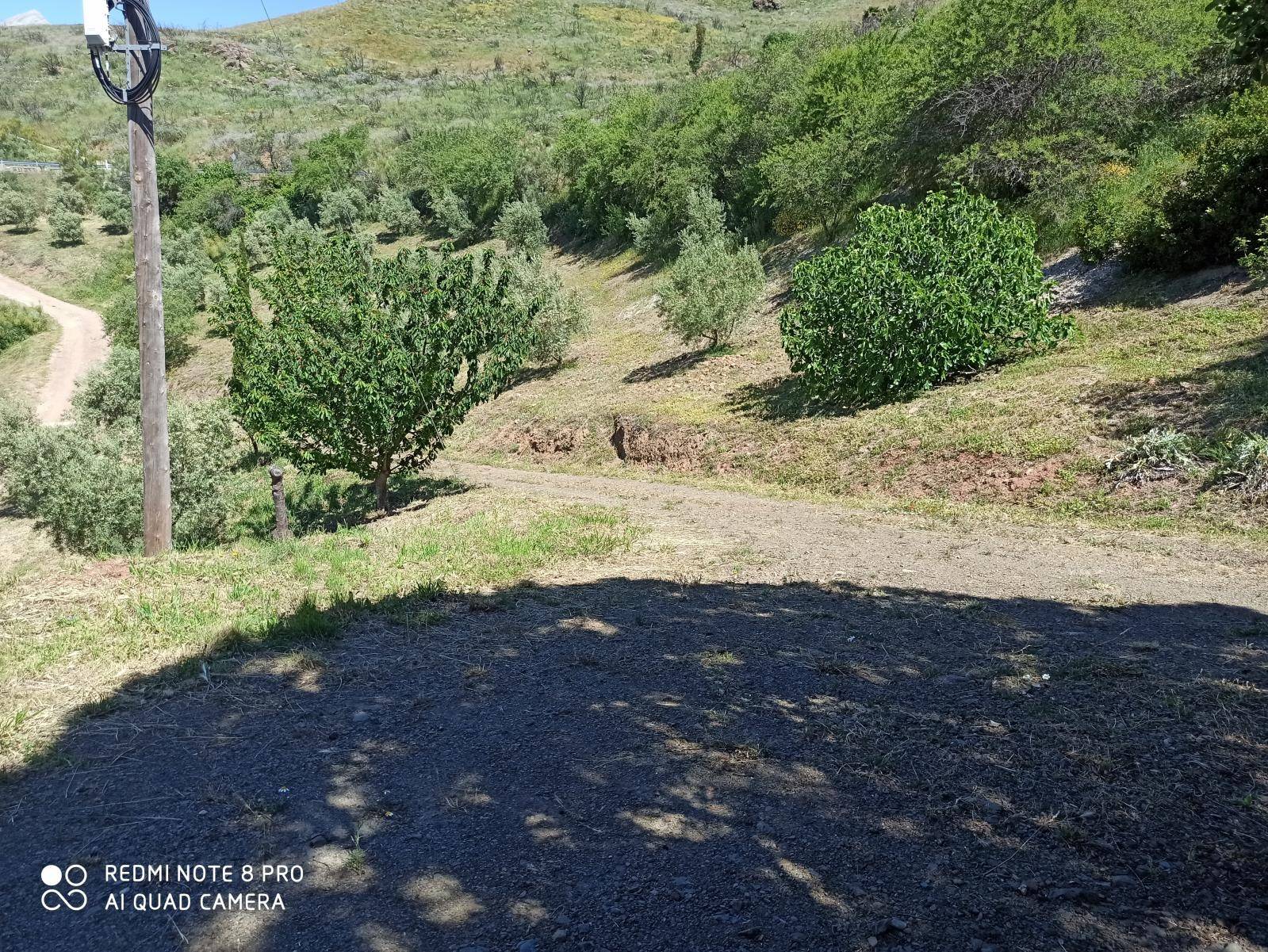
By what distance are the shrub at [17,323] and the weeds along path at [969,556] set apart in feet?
123

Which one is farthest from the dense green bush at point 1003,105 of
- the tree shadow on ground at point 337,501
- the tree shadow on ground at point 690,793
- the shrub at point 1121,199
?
the tree shadow on ground at point 690,793

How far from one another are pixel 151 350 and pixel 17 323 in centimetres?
3639

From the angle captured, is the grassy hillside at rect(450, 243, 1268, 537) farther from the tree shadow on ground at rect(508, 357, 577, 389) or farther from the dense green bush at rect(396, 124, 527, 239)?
the dense green bush at rect(396, 124, 527, 239)

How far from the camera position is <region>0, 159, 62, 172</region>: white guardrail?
191ft

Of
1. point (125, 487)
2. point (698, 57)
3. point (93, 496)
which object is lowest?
point (93, 496)

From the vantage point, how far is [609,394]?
1923 centimetres

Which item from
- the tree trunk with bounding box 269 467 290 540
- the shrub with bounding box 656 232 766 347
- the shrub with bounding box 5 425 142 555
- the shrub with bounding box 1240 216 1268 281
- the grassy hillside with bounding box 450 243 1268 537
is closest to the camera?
the grassy hillside with bounding box 450 243 1268 537

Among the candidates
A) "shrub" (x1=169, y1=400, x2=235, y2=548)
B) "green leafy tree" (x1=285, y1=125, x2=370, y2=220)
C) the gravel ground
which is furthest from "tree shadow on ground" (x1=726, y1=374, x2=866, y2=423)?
"green leafy tree" (x1=285, y1=125, x2=370, y2=220)

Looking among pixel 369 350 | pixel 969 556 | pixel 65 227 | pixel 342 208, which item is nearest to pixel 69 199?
pixel 65 227

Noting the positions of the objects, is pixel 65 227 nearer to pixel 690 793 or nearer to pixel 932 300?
pixel 932 300

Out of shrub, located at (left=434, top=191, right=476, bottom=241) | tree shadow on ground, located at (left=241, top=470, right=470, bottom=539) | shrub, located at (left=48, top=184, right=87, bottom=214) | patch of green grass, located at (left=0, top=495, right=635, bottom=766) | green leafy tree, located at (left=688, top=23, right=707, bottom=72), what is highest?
green leafy tree, located at (left=688, top=23, right=707, bottom=72)

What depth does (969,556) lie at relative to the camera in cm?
752

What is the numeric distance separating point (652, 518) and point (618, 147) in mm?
30138

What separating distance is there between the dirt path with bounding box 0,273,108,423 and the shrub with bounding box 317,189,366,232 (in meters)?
13.2
